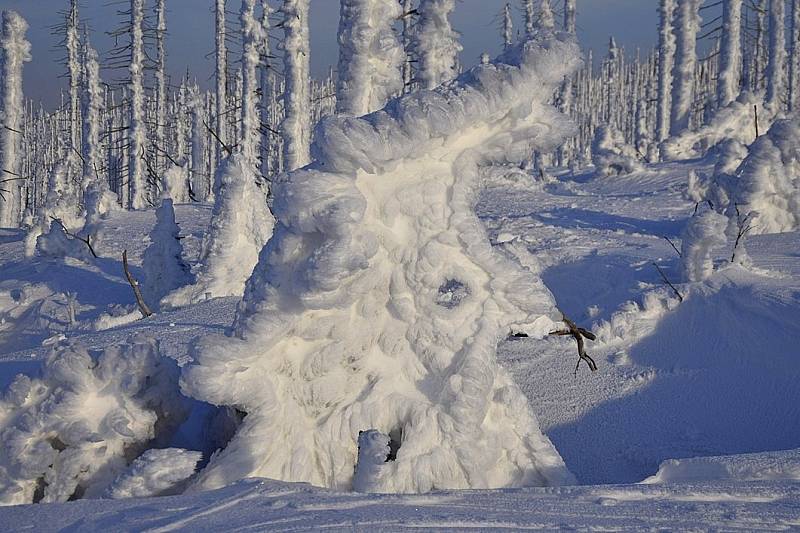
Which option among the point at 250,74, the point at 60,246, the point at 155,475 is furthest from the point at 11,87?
the point at 155,475

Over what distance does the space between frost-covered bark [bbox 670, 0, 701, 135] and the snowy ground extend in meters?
8.56

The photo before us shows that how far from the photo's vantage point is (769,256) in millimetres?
9039

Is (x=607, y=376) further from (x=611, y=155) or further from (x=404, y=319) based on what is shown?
(x=611, y=155)

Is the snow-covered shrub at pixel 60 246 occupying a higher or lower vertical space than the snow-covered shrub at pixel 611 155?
lower

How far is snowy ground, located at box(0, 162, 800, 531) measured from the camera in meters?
2.38

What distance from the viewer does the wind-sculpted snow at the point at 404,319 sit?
10.2 ft

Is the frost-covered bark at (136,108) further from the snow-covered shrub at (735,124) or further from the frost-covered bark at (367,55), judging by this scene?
the frost-covered bark at (367,55)

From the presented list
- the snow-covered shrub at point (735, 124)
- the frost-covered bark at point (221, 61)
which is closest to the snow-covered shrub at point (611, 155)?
the snow-covered shrub at point (735, 124)

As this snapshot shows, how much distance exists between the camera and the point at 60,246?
1334 cm

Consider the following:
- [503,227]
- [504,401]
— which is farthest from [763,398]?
[503,227]

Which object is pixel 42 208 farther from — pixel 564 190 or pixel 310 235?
pixel 310 235

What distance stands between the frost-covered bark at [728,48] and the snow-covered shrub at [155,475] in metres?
20.7

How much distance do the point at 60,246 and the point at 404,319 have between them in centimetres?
1165

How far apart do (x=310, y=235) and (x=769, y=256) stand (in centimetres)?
760
